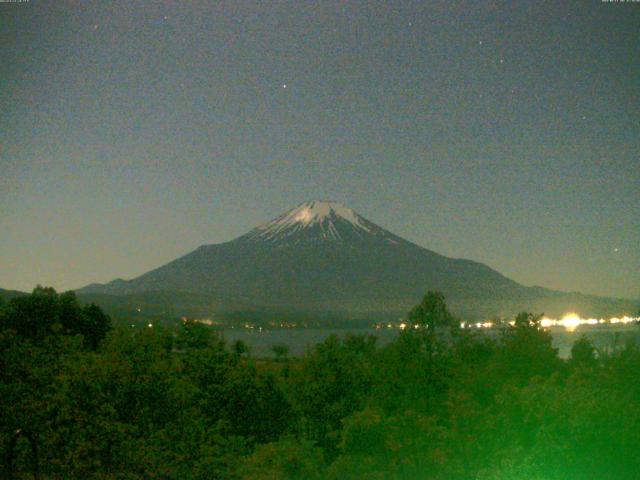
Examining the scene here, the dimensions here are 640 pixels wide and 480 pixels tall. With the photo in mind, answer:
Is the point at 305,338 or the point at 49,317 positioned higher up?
the point at 49,317

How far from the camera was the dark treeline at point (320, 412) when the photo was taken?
959cm

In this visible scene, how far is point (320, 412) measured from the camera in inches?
647

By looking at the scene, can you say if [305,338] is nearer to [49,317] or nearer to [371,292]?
[371,292]

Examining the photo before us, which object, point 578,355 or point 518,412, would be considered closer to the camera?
point 518,412

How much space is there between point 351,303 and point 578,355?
513 ft

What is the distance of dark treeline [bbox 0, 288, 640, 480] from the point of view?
9.59m

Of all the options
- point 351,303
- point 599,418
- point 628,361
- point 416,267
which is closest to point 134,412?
point 599,418

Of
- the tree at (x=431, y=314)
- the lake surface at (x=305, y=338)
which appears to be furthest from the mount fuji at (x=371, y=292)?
the tree at (x=431, y=314)

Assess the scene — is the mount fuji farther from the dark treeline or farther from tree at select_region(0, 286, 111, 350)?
the dark treeline

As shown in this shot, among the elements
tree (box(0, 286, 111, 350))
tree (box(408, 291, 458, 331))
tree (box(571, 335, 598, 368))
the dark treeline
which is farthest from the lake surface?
tree (box(0, 286, 111, 350))

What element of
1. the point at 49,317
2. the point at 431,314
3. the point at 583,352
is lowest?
the point at 583,352

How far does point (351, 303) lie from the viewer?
7052 inches

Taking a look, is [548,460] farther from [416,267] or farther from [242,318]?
[416,267]

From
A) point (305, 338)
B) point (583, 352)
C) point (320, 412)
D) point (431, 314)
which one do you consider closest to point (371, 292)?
point (305, 338)
